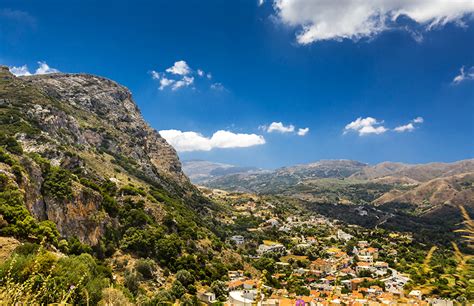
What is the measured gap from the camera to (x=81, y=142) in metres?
70.8

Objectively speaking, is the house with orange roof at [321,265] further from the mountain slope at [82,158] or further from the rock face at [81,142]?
the rock face at [81,142]

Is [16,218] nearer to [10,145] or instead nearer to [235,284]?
[10,145]

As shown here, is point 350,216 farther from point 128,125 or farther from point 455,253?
point 455,253

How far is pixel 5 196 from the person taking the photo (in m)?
22.5

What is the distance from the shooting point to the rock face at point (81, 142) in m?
32.1

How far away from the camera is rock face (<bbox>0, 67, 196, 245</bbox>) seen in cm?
3206

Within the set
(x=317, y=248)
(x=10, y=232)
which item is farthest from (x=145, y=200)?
(x=317, y=248)

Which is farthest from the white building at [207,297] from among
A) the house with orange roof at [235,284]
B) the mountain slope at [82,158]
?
the mountain slope at [82,158]

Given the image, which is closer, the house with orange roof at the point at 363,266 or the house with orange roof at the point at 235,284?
the house with orange roof at the point at 235,284

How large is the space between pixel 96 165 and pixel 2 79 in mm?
39854

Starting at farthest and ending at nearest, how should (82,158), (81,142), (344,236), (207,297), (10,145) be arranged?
1. (344,236)
2. (81,142)
3. (82,158)
4. (10,145)
5. (207,297)

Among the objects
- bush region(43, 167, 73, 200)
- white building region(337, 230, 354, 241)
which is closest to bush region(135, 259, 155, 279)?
bush region(43, 167, 73, 200)

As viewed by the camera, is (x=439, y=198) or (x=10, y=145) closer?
Answer: (x=10, y=145)

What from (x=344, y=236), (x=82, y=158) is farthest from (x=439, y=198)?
(x=82, y=158)
